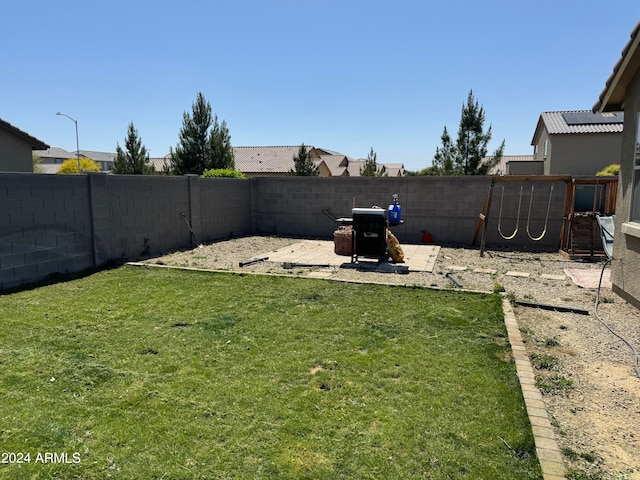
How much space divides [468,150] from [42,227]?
75.4 ft

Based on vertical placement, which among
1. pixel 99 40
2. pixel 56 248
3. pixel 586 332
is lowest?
pixel 586 332

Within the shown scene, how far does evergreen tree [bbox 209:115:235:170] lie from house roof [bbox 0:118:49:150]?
11.8m

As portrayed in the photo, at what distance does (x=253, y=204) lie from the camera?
1298 cm

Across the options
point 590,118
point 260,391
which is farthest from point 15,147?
point 590,118

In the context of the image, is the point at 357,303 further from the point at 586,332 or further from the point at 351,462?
the point at 351,462

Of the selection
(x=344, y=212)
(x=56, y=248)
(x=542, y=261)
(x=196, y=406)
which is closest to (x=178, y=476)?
(x=196, y=406)

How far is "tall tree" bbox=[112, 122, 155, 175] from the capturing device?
101 ft

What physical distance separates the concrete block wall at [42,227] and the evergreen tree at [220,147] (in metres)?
21.4

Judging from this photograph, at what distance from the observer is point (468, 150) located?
24.7 metres

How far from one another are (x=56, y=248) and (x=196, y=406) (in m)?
5.18

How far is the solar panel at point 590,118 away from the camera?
66.0ft

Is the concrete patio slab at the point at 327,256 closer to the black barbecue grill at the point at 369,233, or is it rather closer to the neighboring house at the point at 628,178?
the black barbecue grill at the point at 369,233

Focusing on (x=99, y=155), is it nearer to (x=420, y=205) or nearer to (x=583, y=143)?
(x=583, y=143)

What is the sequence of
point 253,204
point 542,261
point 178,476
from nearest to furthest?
point 178,476
point 542,261
point 253,204
